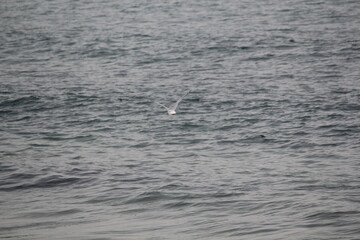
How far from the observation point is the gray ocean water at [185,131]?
14.8 meters

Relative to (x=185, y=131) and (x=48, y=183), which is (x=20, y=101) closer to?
(x=185, y=131)

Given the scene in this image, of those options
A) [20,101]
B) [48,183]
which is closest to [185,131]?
[48,183]

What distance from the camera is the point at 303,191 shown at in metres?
16.2

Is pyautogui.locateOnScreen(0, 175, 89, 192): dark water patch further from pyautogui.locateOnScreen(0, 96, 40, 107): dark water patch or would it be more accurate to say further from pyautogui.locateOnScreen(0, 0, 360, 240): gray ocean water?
pyautogui.locateOnScreen(0, 96, 40, 107): dark water patch

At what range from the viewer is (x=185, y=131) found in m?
22.0

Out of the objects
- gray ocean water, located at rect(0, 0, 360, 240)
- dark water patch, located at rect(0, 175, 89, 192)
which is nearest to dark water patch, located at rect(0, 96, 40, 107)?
gray ocean water, located at rect(0, 0, 360, 240)

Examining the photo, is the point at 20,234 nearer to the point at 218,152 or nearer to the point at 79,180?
the point at 79,180

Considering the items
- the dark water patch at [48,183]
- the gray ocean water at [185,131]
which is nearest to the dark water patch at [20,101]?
the gray ocean water at [185,131]

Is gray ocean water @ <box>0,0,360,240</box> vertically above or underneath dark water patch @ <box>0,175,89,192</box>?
underneath

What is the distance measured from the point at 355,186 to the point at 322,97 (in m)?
9.11

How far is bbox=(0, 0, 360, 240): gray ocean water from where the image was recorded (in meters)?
14.8

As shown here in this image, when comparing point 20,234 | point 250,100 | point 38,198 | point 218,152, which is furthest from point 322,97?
point 20,234

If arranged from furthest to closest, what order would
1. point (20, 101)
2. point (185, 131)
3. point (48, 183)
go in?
point (20, 101)
point (185, 131)
point (48, 183)

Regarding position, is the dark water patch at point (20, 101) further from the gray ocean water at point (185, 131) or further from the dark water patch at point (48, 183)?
the dark water patch at point (48, 183)
